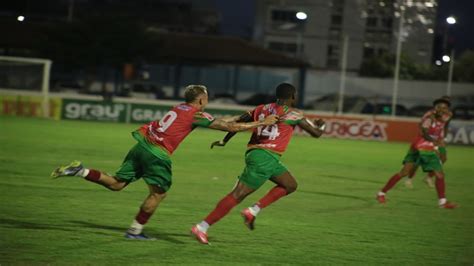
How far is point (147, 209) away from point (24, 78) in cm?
3238

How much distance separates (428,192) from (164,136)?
10547 mm

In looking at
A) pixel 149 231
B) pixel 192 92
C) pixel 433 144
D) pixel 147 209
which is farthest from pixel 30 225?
pixel 433 144

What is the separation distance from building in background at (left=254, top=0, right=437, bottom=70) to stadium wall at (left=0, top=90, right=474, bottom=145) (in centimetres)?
1825

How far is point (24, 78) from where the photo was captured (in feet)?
134

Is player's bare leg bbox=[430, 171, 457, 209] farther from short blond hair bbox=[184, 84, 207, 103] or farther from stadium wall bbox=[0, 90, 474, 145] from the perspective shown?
stadium wall bbox=[0, 90, 474, 145]

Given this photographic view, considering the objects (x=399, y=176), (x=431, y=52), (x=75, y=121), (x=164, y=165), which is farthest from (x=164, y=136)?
(x=431, y=52)

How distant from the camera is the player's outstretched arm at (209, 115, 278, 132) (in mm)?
9781

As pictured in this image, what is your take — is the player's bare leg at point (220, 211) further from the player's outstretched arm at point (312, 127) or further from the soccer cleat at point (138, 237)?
the player's outstretched arm at point (312, 127)

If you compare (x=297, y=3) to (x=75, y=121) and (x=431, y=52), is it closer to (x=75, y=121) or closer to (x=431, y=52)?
(x=431, y=52)

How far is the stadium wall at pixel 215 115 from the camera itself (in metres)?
41.4

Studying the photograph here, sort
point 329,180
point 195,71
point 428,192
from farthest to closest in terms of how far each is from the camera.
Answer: point 195,71 → point 329,180 → point 428,192

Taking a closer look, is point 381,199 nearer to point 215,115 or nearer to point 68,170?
point 68,170

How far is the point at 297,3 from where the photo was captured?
7188 centimetres

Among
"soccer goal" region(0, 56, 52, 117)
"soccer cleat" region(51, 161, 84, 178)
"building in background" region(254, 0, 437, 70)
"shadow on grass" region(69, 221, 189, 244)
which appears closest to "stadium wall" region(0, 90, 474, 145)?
"soccer goal" region(0, 56, 52, 117)
